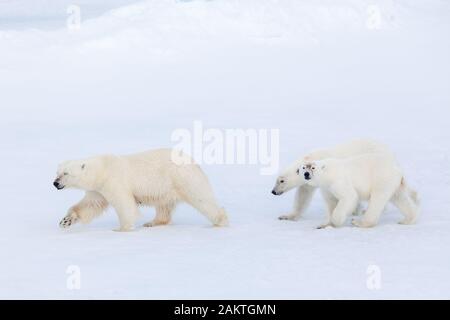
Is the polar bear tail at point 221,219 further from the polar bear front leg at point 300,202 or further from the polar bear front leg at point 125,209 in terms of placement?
the polar bear front leg at point 300,202

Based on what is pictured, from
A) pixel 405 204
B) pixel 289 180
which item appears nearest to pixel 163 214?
pixel 289 180

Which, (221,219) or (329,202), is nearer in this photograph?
(221,219)

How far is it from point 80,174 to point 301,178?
2.21m

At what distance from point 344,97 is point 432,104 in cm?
278

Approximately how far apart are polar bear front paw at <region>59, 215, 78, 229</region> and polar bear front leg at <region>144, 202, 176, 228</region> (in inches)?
30.6

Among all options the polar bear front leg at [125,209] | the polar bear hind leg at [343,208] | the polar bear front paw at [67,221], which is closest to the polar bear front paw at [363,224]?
the polar bear hind leg at [343,208]

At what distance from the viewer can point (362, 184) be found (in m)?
6.84

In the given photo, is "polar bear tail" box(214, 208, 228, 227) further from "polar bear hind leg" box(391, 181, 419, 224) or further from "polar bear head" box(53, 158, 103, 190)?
"polar bear hind leg" box(391, 181, 419, 224)

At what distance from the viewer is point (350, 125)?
48.9 feet

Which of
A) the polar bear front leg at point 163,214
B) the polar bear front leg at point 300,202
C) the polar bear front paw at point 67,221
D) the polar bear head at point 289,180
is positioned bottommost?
the polar bear front paw at point 67,221

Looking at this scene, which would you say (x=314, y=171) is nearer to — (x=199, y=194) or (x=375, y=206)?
(x=375, y=206)

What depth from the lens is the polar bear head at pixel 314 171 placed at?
6.84 meters
